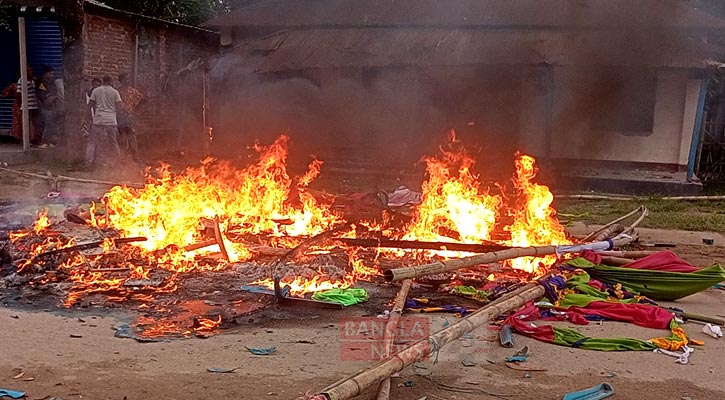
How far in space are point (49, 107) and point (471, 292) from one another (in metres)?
11.9

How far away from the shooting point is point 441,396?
4.09 metres

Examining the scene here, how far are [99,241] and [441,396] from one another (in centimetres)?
417

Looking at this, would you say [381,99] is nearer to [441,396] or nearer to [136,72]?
[136,72]

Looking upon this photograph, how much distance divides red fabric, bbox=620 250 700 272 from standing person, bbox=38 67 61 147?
40.9ft

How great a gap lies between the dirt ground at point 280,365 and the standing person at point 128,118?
9.51 meters

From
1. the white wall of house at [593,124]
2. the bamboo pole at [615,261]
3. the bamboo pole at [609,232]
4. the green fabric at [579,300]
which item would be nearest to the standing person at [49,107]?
the white wall of house at [593,124]

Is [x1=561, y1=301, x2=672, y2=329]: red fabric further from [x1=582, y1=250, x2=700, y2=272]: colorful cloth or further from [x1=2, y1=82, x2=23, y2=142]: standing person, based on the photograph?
[x1=2, y1=82, x2=23, y2=142]: standing person

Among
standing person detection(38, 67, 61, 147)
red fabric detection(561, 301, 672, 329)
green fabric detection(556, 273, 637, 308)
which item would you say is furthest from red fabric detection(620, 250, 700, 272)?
standing person detection(38, 67, 61, 147)

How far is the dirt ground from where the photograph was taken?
4.10 m

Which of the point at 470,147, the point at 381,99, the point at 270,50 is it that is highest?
the point at 270,50

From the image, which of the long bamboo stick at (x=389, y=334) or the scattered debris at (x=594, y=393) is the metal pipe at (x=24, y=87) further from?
the scattered debris at (x=594, y=393)

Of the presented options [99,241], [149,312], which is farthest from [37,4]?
[149,312]

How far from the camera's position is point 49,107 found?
48.6 ft

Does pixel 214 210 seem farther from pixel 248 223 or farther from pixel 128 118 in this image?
pixel 128 118
